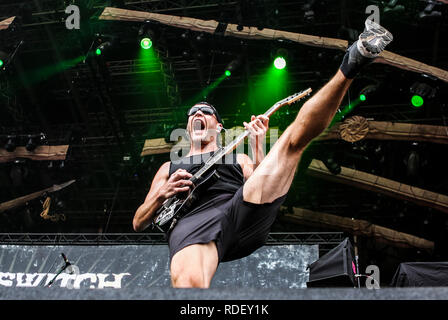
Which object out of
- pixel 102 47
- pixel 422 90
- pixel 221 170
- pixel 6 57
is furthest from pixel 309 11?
pixel 221 170

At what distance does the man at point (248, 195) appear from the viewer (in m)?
2.27

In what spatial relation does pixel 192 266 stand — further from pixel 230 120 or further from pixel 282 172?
pixel 230 120

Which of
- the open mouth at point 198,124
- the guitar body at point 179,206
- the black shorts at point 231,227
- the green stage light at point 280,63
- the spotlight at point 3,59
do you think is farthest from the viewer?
the spotlight at point 3,59

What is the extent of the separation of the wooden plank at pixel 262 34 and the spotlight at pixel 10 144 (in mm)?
3812

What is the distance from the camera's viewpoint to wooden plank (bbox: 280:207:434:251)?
1211cm

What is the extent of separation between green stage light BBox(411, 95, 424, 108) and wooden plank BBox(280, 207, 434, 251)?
12.5 ft

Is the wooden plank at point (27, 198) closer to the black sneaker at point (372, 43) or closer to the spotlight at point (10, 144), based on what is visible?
the spotlight at point (10, 144)

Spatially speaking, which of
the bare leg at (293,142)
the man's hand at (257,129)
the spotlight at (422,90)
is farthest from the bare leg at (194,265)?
the spotlight at (422,90)

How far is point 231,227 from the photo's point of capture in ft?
8.60

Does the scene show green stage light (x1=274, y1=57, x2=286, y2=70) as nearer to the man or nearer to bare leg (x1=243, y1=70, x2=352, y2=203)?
the man

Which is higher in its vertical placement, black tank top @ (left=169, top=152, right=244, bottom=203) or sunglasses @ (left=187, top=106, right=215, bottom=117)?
sunglasses @ (left=187, top=106, right=215, bottom=117)

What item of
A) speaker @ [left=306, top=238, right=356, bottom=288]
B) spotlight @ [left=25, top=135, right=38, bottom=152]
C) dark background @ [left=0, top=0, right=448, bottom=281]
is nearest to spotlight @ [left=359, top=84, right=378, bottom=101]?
dark background @ [left=0, top=0, right=448, bottom=281]

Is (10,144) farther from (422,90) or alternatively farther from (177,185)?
(177,185)
